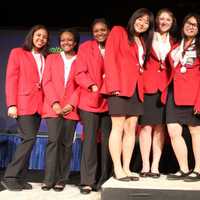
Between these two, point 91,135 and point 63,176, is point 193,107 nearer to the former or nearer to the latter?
point 91,135

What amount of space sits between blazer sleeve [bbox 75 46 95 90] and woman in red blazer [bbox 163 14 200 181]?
0.67m

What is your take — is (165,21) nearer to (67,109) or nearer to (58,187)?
(67,109)

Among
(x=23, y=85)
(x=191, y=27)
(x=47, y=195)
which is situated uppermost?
(x=191, y=27)

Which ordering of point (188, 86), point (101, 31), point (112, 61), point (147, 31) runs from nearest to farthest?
point (112, 61)
point (188, 86)
point (147, 31)
point (101, 31)

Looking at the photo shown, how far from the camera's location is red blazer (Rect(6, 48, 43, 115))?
373 centimetres

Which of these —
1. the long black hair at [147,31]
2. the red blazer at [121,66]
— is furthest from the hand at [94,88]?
the long black hair at [147,31]

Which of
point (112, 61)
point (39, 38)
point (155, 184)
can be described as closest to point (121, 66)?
point (112, 61)

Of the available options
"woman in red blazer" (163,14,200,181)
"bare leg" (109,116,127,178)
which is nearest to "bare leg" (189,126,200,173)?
"woman in red blazer" (163,14,200,181)

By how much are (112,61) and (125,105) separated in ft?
1.16

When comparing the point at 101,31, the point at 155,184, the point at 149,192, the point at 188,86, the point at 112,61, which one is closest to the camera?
the point at 149,192

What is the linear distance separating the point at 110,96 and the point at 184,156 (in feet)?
2.52

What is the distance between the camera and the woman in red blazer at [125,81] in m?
3.41

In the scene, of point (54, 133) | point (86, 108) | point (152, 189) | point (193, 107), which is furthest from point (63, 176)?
point (193, 107)

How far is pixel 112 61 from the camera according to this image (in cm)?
341
